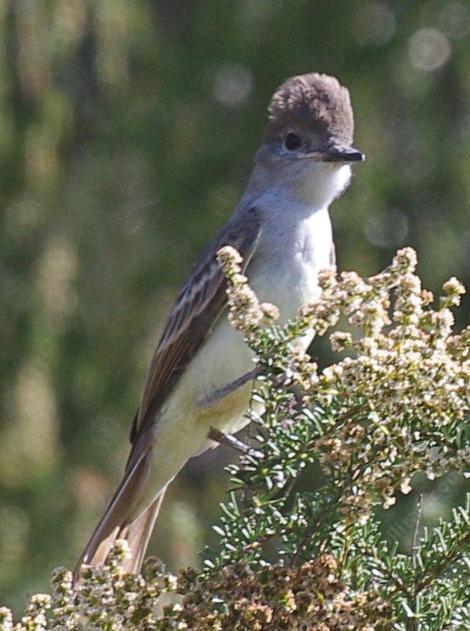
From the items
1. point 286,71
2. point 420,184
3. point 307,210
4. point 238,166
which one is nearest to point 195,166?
point 238,166

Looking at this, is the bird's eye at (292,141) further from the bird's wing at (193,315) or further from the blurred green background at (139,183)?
the blurred green background at (139,183)

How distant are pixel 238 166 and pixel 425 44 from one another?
0.99 meters

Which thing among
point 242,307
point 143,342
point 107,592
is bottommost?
point 107,592

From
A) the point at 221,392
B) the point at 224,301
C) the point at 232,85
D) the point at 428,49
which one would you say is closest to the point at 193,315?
the point at 224,301

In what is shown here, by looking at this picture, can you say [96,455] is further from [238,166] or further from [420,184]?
[420,184]

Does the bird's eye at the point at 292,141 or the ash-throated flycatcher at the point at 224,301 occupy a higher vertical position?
the bird's eye at the point at 292,141

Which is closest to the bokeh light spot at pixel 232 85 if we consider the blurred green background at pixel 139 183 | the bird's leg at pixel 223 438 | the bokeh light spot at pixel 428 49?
the blurred green background at pixel 139 183

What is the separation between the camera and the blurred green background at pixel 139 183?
5.51 m

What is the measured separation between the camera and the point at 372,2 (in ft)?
20.7

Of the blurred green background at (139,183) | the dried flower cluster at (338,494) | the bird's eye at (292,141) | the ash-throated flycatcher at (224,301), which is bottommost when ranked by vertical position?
the dried flower cluster at (338,494)

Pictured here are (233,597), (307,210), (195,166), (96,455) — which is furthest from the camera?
(195,166)

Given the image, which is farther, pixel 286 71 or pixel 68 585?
pixel 286 71

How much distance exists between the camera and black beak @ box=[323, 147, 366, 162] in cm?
431

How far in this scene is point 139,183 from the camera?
630 centimetres
